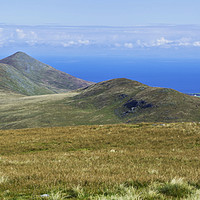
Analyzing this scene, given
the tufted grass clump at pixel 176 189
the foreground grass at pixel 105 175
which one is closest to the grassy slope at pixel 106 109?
the foreground grass at pixel 105 175

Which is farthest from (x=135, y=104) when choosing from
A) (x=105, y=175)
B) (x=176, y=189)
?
(x=176, y=189)

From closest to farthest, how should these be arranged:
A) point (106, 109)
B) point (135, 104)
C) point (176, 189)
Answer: point (176, 189) → point (135, 104) → point (106, 109)

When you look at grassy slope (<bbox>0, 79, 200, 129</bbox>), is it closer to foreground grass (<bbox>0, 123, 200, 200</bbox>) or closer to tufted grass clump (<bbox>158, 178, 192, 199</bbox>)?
foreground grass (<bbox>0, 123, 200, 200</bbox>)

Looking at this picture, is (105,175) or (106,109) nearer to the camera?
(105,175)

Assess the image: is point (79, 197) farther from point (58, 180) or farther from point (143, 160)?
point (143, 160)

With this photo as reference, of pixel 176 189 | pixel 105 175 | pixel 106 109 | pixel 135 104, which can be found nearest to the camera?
pixel 176 189

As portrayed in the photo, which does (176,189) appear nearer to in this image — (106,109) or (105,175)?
(105,175)

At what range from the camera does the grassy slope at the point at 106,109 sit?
324ft

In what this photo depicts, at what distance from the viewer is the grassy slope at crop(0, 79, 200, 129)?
324 feet

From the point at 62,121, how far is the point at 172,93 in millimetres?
54661

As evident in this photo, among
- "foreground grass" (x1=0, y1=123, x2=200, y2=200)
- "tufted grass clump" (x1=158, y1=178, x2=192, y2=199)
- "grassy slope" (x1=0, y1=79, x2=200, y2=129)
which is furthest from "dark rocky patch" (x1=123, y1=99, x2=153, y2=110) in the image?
"tufted grass clump" (x1=158, y1=178, x2=192, y2=199)

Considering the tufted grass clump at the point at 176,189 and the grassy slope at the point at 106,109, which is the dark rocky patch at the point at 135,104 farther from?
the tufted grass clump at the point at 176,189

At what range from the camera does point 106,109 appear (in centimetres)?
11981

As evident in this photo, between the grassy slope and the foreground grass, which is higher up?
the foreground grass
